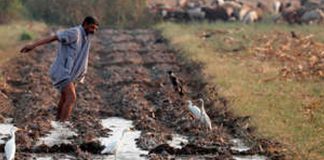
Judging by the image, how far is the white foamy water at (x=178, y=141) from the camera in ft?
37.9

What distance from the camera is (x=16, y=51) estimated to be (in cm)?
2588

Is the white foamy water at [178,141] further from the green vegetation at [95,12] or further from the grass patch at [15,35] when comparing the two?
the green vegetation at [95,12]

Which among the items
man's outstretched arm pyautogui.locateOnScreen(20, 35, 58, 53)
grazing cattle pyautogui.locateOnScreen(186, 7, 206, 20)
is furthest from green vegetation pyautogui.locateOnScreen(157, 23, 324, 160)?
grazing cattle pyautogui.locateOnScreen(186, 7, 206, 20)

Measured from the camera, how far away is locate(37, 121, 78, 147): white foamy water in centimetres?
1152

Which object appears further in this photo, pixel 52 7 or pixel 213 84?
pixel 52 7

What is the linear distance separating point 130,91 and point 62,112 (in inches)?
156

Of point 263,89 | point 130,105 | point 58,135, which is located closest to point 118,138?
point 58,135

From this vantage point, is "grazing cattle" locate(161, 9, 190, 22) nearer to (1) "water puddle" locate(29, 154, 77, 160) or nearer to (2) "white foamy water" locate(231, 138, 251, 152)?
(2) "white foamy water" locate(231, 138, 251, 152)

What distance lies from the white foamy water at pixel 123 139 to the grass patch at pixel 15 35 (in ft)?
30.7

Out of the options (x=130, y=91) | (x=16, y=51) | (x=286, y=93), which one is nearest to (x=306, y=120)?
(x=286, y=93)

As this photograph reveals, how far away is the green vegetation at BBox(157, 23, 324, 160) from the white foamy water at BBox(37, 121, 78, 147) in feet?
8.49

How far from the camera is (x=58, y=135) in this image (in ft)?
39.5

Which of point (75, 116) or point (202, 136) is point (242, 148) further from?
point (75, 116)

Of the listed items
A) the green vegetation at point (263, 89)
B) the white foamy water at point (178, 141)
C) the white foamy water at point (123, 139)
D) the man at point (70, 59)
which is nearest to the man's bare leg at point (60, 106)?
the man at point (70, 59)
